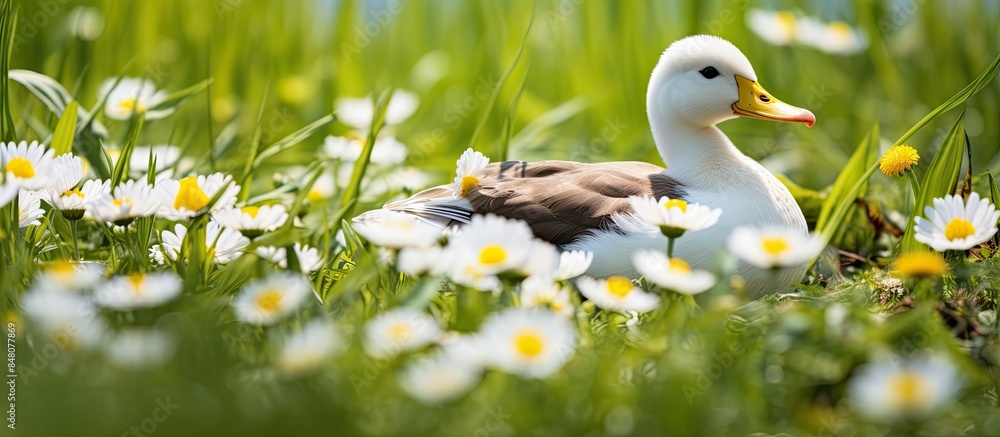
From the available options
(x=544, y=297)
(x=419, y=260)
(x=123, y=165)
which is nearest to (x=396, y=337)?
(x=419, y=260)

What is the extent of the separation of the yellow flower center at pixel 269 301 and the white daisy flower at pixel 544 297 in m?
0.53

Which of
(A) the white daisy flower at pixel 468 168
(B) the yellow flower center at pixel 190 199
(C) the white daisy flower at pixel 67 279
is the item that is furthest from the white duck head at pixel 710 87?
(C) the white daisy flower at pixel 67 279

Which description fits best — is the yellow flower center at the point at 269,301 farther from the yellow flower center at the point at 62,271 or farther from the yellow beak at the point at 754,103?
the yellow beak at the point at 754,103

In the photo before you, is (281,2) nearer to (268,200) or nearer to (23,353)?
(268,200)

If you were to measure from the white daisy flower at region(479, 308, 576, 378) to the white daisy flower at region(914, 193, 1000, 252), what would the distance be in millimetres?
1038

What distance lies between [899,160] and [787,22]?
7.87 feet

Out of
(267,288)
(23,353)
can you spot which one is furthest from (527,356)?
(23,353)

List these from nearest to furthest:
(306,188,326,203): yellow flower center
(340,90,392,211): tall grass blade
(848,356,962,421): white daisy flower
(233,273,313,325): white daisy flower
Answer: (848,356,962,421): white daisy flower → (233,273,313,325): white daisy flower → (340,90,392,211): tall grass blade → (306,188,326,203): yellow flower center

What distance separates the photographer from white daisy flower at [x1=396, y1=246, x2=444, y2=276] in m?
2.14

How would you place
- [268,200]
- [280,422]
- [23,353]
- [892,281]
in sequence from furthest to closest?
1. [268,200]
2. [892,281]
3. [23,353]
4. [280,422]

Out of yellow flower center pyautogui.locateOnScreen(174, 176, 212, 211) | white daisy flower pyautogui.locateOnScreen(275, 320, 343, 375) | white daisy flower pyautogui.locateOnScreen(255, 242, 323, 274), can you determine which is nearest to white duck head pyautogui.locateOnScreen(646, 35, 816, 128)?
white daisy flower pyautogui.locateOnScreen(255, 242, 323, 274)

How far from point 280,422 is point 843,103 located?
13.5 ft

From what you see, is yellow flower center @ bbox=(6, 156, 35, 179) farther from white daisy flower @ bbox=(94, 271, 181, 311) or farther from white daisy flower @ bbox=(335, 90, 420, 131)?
white daisy flower @ bbox=(335, 90, 420, 131)

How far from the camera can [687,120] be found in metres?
3.10
